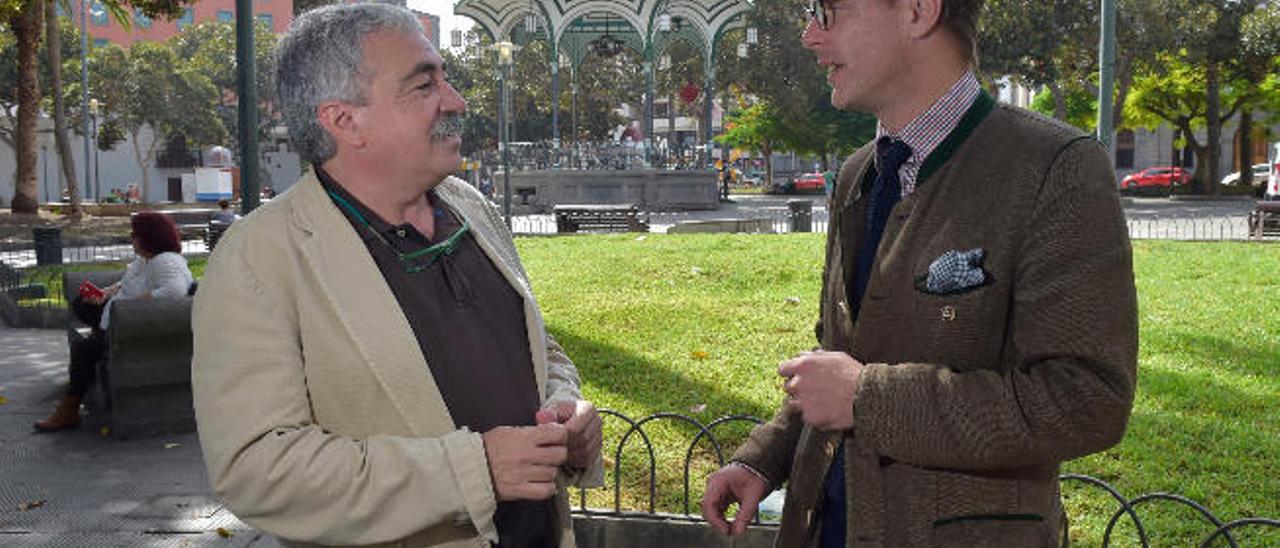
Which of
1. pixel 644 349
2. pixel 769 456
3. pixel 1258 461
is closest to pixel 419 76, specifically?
pixel 769 456

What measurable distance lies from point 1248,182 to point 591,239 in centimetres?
3279

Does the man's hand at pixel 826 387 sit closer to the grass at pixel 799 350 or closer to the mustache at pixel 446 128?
the mustache at pixel 446 128

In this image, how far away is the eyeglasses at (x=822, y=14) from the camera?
216cm

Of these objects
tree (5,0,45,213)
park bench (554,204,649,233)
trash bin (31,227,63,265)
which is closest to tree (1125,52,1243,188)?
park bench (554,204,649,233)

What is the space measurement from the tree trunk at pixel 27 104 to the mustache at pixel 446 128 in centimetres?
2906

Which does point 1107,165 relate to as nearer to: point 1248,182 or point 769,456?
point 769,456

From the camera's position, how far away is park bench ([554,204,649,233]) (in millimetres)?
24344

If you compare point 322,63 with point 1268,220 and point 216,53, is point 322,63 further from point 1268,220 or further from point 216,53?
point 216,53

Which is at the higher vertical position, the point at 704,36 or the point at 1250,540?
the point at 704,36

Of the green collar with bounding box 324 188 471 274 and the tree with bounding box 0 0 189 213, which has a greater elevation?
the tree with bounding box 0 0 189 213

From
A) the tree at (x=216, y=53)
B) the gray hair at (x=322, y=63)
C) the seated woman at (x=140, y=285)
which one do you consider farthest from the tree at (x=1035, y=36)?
the tree at (x=216, y=53)

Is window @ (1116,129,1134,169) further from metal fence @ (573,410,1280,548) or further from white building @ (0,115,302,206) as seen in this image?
metal fence @ (573,410,1280,548)

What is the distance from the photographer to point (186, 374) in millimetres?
7820

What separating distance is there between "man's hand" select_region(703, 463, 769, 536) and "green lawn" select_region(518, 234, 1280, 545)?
2865 mm
